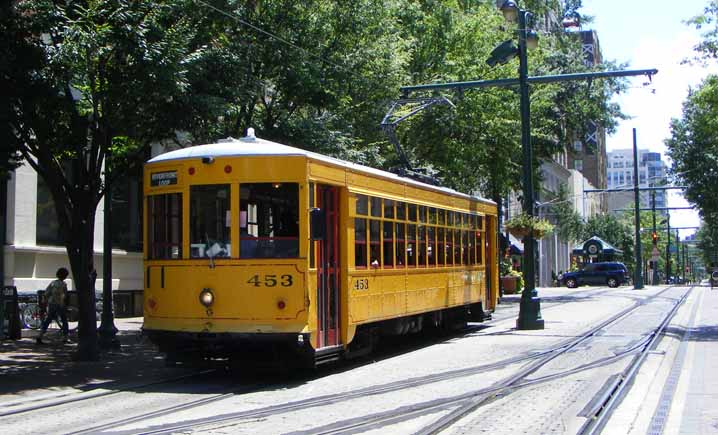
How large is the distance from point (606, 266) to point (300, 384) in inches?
1964

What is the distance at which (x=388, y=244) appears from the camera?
46.8ft

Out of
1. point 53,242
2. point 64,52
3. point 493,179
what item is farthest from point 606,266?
point 64,52

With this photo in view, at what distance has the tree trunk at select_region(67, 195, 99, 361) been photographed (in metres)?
14.1

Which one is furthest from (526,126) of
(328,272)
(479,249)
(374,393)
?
(374,393)

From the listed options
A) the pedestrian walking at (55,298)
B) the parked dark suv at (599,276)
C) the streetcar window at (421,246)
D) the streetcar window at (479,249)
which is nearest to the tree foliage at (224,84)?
the pedestrian walking at (55,298)

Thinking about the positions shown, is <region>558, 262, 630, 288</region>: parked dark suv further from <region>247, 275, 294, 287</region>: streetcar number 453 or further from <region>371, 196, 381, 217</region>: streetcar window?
<region>247, 275, 294, 287</region>: streetcar number 453

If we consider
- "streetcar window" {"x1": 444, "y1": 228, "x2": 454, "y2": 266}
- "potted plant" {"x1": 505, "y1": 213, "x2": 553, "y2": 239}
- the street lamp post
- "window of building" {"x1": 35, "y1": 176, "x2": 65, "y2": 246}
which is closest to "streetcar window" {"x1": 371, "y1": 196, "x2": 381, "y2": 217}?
"streetcar window" {"x1": 444, "y1": 228, "x2": 454, "y2": 266}

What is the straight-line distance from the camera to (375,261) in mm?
13672

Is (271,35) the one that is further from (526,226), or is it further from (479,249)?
(526,226)

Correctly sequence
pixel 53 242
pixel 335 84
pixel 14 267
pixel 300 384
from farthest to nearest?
pixel 53 242 < pixel 14 267 < pixel 335 84 < pixel 300 384

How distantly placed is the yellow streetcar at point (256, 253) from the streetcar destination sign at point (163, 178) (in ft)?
0.05

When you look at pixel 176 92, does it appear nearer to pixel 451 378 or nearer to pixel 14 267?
pixel 451 378

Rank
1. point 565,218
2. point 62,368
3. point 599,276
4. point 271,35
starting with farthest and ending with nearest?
1. point 565,218
2. point 599,276
3. point 271,35
4. point 62,368

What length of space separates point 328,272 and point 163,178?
267 cm
